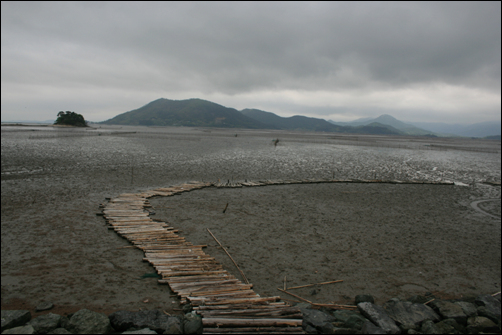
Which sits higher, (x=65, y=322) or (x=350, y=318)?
(x=65, y=322)

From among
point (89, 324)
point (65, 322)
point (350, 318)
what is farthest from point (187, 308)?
point (350, 318)

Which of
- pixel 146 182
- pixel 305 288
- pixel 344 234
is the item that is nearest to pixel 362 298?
pixel 305 288

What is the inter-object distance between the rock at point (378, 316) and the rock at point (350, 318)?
15 cm

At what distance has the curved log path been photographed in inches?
213

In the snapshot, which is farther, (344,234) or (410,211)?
(410,211)

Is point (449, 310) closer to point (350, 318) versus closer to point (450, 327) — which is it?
point (450, 327)

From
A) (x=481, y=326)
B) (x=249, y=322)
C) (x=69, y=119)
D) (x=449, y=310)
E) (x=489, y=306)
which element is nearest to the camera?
(x=249, y=322)

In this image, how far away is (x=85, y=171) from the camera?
2225 cm

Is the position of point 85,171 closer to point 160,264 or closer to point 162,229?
point 162,229

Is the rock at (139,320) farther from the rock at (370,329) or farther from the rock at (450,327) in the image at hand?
the rock at (450,327)

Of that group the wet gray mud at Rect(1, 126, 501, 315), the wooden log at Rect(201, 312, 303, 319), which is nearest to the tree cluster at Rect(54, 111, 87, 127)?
the wet gray mud at Rect(1, 126, 501, 315)

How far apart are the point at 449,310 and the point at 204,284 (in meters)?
6.10

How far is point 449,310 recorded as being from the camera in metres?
6.58

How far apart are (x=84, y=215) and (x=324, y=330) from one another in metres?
11.4
